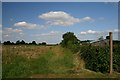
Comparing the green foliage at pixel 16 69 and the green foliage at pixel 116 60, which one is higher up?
the green foliage at pixel 116 60

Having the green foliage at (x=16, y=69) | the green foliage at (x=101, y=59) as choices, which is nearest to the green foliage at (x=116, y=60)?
the green foliage at (x=101, y=59)

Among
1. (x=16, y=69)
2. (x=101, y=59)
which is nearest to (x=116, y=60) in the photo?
(x=101, y=59)

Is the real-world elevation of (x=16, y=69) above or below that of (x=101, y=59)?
below

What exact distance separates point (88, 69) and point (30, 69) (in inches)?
86.9

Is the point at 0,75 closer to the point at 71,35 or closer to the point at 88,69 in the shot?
the point at 88,69

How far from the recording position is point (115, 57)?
8531mm

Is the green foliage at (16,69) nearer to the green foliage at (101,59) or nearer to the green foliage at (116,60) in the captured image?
the green foliage at (101,59)

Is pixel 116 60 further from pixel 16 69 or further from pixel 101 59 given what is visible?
pixel 16 69

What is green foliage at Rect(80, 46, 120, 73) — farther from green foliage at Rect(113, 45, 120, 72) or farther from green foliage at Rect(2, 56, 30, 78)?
green foliage at Rect(2, 56, 30, 78)

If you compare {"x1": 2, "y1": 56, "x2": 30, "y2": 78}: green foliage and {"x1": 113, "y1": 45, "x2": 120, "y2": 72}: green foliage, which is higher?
{"x1": 113, "y1": 45, "x2": 120, "y2": 72}: green foliage

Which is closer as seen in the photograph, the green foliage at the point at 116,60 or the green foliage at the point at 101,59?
the green foliage at the point at 101,59

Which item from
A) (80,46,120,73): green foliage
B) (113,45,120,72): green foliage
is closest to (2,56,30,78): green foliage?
(80,46,120,73): green foliage

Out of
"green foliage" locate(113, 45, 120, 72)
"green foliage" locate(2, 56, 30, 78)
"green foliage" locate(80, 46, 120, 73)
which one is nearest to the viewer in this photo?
"green foliage" locate(2, 56, 30, 78)

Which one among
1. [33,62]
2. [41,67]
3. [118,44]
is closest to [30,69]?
[41,67]
